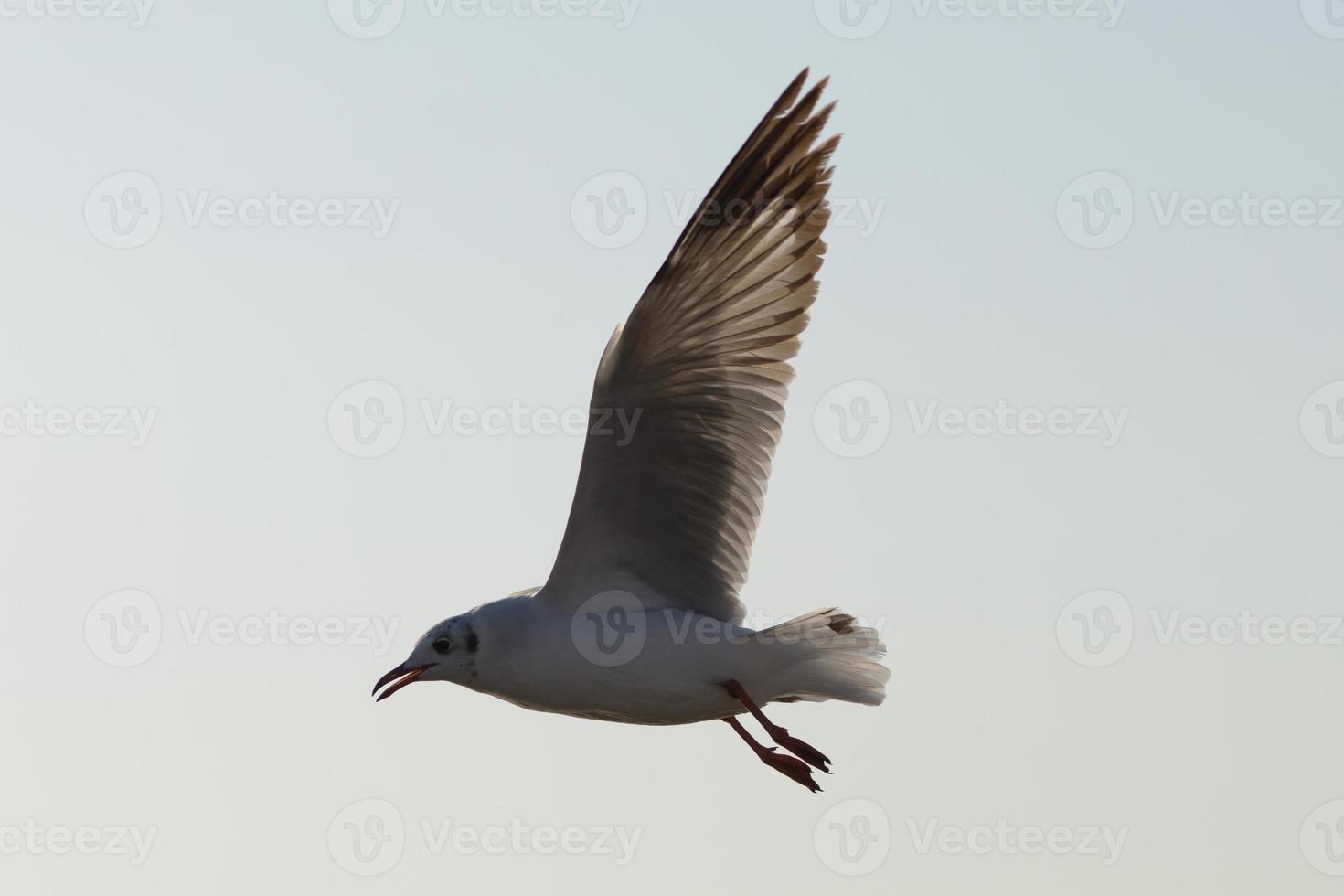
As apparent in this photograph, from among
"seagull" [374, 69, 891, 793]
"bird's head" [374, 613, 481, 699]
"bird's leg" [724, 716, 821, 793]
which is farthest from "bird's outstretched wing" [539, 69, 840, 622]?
"bird's leg" [724, 716, 821, 793]

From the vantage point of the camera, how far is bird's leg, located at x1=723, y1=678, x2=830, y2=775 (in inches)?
420

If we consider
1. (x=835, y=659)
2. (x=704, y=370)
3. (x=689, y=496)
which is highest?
(x=704, y=370)

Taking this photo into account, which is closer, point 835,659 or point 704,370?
point 704,370

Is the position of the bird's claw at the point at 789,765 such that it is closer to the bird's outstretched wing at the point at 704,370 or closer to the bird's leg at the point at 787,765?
the bird's leg at the point at 787,765

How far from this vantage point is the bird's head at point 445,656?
35.2 feet

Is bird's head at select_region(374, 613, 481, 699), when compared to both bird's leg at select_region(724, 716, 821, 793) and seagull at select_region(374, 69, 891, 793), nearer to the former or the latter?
seagull at select_region(374, 69, 891, 793)

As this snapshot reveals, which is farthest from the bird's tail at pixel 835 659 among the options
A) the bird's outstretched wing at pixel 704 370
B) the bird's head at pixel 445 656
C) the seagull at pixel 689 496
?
the bird's head at pixel 445 656

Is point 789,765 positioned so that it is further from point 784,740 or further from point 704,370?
point 704,370

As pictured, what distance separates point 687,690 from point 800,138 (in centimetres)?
268

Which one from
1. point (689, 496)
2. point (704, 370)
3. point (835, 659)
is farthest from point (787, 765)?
point (704, 370)

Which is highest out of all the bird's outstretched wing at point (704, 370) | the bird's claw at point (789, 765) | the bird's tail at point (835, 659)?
the bird's outstretched wing at point (704, 370)

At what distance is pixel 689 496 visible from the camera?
1111 centimetres

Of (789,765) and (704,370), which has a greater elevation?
(704,370)

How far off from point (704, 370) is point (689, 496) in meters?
0.72
